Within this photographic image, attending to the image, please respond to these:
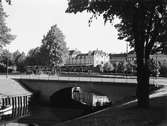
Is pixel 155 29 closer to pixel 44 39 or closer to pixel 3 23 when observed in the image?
pixel 3 23

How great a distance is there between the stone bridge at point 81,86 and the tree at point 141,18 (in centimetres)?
1833

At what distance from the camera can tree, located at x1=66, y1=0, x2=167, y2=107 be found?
20.9 meters

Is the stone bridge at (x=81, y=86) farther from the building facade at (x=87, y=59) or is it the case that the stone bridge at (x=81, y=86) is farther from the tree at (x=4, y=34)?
the building facade at (x=87, y=59)

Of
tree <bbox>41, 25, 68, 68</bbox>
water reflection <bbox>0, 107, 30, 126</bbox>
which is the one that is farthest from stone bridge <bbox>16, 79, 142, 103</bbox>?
tree <bbox>41, 25, 68, 68</bbox>

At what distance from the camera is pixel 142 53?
23078 millimetres

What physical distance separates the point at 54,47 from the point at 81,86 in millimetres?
39311

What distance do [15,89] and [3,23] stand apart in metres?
13.2

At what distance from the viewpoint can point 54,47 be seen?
8481 cm

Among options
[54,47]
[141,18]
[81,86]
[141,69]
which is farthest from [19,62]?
[141,18]

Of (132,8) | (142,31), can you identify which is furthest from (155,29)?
(132,8)

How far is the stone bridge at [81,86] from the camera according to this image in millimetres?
42062

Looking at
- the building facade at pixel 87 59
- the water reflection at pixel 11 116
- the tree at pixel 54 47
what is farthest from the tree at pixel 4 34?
the building facade at pixel 87 59

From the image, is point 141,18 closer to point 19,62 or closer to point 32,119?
point 32,119

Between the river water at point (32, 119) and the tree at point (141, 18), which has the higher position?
the tree at point (141, 18)
